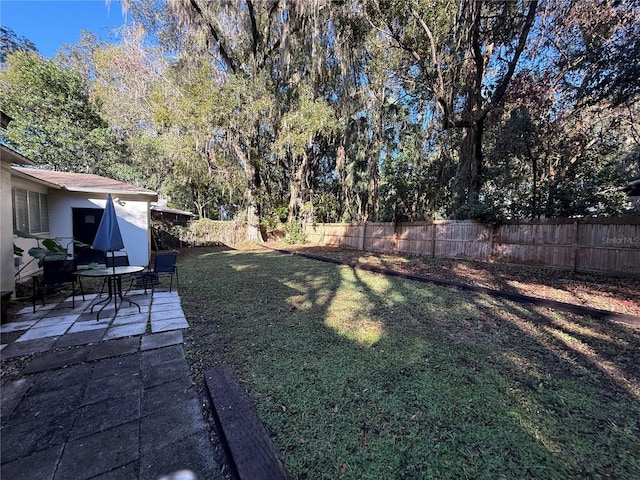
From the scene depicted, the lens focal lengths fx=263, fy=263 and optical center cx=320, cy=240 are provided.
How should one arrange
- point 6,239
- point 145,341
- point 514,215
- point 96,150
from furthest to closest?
point 96,150 → point 514,215 → point 6,239 → point 145,341

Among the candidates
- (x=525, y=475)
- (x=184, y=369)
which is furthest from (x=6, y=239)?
(x=525, y=475)

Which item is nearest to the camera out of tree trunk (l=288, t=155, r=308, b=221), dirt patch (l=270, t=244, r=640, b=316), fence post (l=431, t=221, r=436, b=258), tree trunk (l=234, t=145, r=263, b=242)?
dirt patch (l=270, t=244, r=640, b=316)

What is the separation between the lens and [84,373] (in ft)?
8.01

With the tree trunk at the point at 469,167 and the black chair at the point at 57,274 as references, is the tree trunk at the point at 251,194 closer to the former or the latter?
the tree trunk at the point at 469,167

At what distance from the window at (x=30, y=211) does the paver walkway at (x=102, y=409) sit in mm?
3793

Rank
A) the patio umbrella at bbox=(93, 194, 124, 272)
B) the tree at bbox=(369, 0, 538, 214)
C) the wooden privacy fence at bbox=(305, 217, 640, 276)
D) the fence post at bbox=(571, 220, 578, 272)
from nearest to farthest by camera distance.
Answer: the patio umbrella at bbox=(93, 194, 124, 272) < the wooden privacy fence at bbox=(305, 217, 640, 276) < the fence post at bbox=(571, 220, 578, 272) < the tree at bbox=(369, 0, 538, 214)

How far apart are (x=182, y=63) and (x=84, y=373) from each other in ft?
46.6

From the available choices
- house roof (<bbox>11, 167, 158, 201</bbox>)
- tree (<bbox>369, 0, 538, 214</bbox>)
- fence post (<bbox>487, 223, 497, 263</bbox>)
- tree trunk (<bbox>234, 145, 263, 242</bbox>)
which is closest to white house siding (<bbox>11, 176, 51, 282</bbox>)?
house roof (<bbox>11, 167, 158, 201</bbox>)

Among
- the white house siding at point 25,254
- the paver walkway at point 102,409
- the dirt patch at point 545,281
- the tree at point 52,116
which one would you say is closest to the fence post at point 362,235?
the dirt patch at point 545,281

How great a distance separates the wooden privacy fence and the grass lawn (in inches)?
149

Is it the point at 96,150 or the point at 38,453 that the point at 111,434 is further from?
the point at 96,150

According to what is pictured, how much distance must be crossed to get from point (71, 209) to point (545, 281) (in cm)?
1270

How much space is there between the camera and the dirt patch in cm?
461

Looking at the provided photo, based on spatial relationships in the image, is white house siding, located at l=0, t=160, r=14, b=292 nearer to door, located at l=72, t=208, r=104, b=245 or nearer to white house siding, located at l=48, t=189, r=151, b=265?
white house siding, located at l=48, t=189, r=151, b=265
